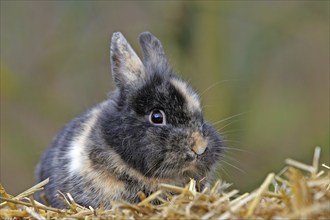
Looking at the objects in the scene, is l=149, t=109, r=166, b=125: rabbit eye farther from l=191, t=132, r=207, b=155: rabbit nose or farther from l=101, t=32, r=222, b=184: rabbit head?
l=191, t=132, r=207, b=155: rabbit nose

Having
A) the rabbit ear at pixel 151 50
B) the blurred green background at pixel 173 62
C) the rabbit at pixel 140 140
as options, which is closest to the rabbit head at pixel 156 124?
the rabbit at pixel 140 140

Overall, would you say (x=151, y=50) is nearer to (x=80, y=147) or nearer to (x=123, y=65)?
(x=123, y=65)

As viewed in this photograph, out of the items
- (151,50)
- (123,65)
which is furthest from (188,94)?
(151,50)

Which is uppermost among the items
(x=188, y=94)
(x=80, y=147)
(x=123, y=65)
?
(x=123, y=65)

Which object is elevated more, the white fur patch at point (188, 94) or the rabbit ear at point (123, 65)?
the rabbit ear at point (123, 65)

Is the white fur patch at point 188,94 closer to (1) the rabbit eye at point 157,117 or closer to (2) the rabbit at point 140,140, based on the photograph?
(2) the rabbit at point 140,140

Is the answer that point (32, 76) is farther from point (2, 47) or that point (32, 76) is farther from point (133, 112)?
point (133, 112)
